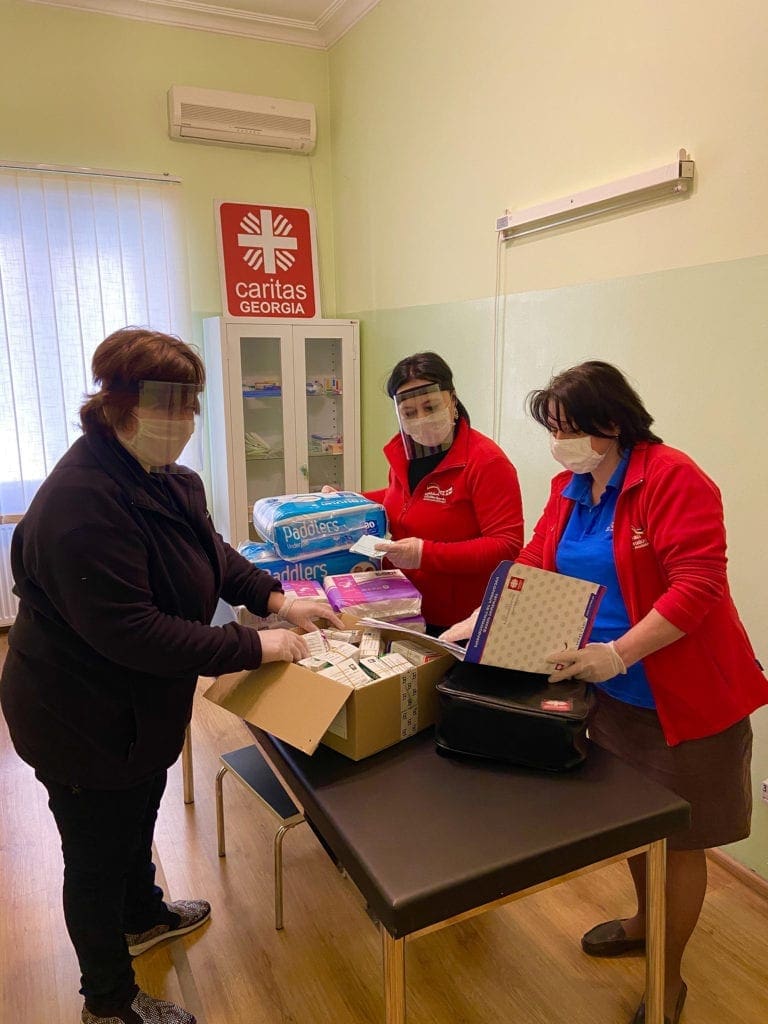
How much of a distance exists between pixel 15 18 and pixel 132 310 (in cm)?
139

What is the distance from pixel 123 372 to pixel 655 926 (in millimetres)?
1372

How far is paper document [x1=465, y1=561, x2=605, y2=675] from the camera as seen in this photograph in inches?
54.0

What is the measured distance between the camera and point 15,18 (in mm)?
3535

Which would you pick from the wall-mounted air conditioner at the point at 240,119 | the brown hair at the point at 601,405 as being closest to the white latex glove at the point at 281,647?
the brown hair at the point at 601,405

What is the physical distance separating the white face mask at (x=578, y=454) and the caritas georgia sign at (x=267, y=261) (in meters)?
2.97

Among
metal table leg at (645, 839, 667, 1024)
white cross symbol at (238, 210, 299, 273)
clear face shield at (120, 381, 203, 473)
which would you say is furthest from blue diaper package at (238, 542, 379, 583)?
white cross symbol at (238, 210, 299, 273)

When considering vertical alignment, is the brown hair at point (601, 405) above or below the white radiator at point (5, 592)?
above

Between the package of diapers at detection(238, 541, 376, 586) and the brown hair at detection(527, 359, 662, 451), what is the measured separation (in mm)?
822

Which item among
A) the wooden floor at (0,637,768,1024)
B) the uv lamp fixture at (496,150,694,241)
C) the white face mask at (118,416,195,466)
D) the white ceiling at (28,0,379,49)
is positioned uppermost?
the white ceiling at (28,0,379,49)

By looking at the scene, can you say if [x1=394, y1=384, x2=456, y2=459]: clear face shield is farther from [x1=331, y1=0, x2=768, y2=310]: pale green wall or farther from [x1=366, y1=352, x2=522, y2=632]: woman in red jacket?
[x1=331, y1=0, x2=768, y2=310]: pale green wall

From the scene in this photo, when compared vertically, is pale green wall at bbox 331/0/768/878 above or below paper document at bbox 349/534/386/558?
above

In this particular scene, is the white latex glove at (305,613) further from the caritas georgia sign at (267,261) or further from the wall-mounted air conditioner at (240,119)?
the wall-mounted air conditioner at (240,119)

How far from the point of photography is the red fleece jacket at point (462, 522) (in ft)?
6.35

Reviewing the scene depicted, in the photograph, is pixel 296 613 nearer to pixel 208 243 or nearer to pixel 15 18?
pixel 208 243
